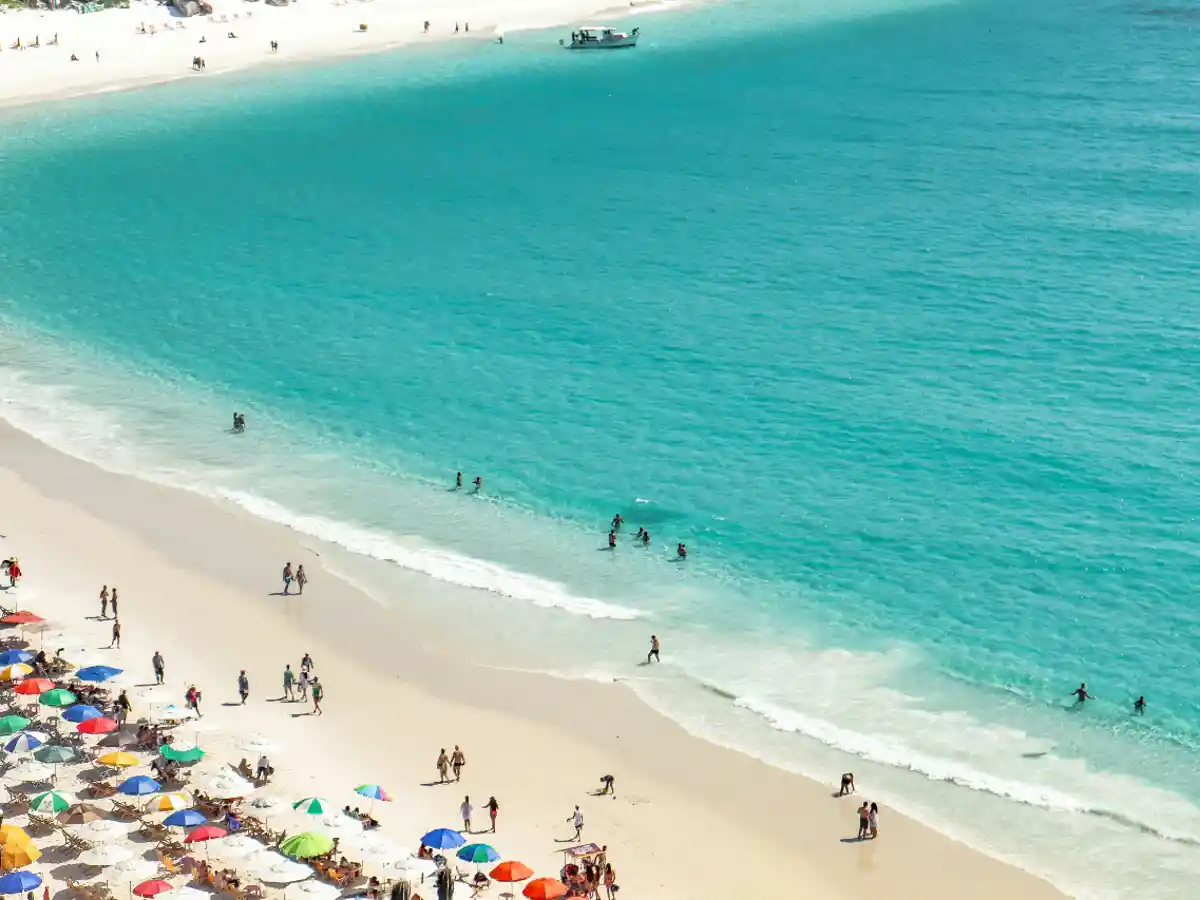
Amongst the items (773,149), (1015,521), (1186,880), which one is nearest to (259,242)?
(773,149)

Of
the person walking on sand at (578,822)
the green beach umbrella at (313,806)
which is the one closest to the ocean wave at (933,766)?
the person walking on sand at (578,822)

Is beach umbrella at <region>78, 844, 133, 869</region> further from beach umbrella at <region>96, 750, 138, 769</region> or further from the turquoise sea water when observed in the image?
the turquoise sea water

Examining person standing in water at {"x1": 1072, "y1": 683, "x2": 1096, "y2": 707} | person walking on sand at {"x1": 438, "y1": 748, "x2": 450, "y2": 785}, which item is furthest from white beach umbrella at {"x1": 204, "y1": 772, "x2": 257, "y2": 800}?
person standing in water at {"x1": 1072, "y1": 683, "x2": 1096, "y2": 707}

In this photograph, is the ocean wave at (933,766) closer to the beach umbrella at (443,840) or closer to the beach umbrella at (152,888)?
the beach umbrella at (443,840)

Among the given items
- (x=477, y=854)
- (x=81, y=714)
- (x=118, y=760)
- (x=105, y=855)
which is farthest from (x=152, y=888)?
(x=81, y=714)

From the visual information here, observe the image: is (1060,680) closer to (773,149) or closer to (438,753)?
(438,753)

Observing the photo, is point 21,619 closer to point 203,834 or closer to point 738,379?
point 203,834
